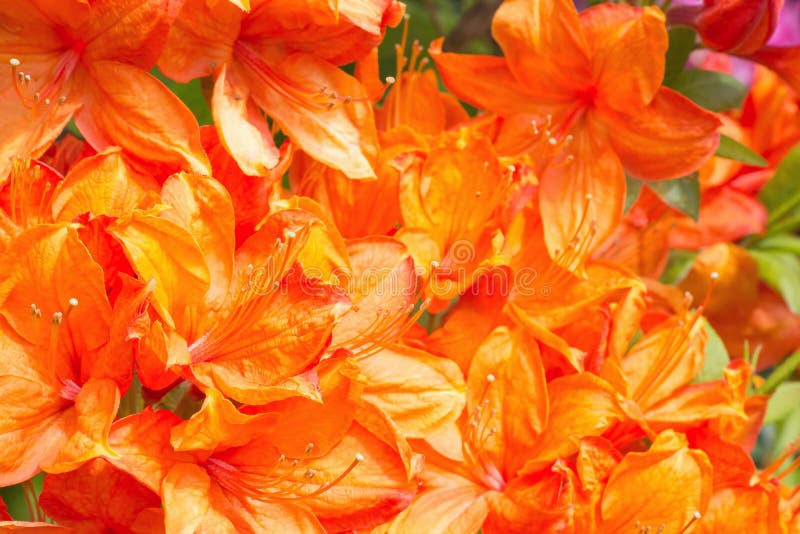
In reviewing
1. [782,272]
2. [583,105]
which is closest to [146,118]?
[583,105]

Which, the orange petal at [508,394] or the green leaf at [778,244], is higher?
the orange petal at [508,394]

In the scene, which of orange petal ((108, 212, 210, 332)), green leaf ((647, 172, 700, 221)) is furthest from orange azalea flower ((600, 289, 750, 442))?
orange petal ((108, 212, 210, 332))

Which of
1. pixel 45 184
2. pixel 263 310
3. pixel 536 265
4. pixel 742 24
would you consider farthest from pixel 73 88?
pixel 742 24

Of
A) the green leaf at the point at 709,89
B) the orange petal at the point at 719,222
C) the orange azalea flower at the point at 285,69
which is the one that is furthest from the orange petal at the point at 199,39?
the orange petal at the point at 719,222

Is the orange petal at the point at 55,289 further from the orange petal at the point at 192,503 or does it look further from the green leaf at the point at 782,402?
the green leaf at the point at 782,402

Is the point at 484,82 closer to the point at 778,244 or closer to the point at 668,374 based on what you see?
the point at 668,374

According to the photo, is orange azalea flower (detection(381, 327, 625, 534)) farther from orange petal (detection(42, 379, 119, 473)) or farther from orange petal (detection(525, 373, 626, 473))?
orange petal (detection(42, 379, 119, 473))
